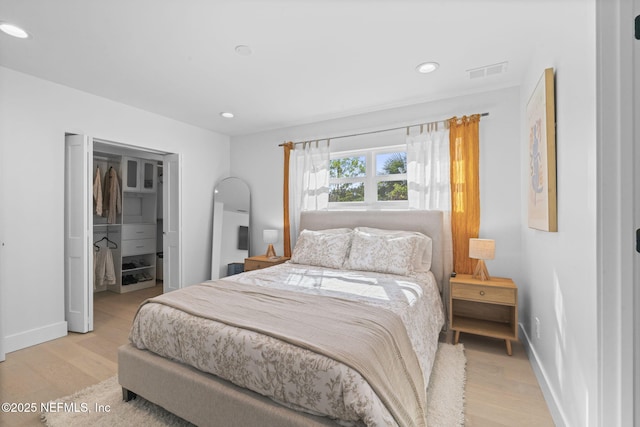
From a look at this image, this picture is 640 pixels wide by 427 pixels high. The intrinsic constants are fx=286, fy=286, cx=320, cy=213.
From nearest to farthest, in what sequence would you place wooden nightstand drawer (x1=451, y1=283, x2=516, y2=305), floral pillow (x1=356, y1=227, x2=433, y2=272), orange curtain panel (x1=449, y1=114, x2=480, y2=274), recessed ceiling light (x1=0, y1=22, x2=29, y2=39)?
recessed ceiling light (x1=0, y1=22, x2=29, y2=39) < wooden nightstand drawer (x1=451, y1=283, x2=516, y2=305) < floral pillow (x1=356, y1=227, x2=433, y2=272) < orange curtain panel (x1=449, y1=114, x2=480, y2=274)

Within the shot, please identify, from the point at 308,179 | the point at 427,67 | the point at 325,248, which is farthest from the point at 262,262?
the point at 427,67

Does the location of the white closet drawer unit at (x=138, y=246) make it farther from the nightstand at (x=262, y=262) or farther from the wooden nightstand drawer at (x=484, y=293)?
the wooden nightstand drawer at (x=484, y=293)

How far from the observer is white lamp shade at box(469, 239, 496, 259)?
8.41ft

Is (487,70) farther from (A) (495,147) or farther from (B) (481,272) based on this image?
(B) (481,272)

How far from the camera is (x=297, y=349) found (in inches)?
50.2

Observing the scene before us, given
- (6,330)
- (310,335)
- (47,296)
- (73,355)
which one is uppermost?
(310,335)

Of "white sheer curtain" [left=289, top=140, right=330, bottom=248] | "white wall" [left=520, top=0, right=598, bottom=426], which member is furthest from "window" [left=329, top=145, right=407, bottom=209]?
"white wall" [left=520, top=0, right=598, bottom=426]

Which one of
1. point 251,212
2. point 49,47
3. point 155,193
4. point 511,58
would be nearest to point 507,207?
point 511,58

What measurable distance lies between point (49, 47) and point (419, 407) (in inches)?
140

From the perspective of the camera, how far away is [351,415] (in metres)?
1.12

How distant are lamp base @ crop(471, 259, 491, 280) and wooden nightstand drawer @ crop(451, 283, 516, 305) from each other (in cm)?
18

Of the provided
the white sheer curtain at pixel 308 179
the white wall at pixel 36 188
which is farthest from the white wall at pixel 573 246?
the white wall at pixel 36 188

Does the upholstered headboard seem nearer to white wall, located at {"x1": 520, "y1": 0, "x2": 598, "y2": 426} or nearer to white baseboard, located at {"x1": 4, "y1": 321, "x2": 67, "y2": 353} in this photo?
white wall, located at {"x1": 520, "y1": 0, "x2": 598, "y2": 426}

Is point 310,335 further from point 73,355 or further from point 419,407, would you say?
point 73,355
